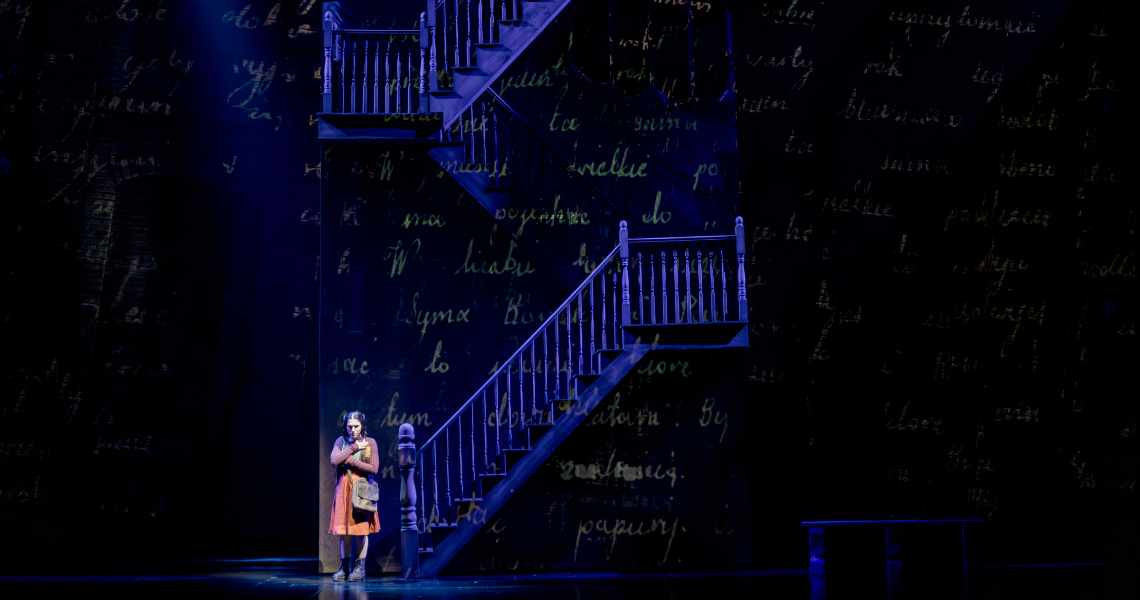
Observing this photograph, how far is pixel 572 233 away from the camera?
762 centimetres

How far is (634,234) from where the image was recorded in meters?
8.00

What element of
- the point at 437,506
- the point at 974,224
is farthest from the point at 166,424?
the point at 974,224

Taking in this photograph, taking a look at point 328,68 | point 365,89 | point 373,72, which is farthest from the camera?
point 373,72

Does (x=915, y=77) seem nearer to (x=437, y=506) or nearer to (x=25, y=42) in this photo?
(x=437, y=506)

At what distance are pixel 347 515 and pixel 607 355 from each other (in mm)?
2215

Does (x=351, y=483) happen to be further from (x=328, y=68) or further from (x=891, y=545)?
(x=891, y=545)

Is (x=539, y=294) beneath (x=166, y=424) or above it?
above

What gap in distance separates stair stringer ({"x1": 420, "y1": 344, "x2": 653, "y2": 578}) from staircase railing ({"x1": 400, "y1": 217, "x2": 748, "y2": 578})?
0.09 meters

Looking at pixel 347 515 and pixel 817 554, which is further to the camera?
pixel 817 554

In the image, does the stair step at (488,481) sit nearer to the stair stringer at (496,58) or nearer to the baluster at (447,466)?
the baluster at (447,466)

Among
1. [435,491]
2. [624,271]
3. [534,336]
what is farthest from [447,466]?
[624,271]

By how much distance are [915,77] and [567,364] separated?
4199mm

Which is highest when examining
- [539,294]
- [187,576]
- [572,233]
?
[572,233]

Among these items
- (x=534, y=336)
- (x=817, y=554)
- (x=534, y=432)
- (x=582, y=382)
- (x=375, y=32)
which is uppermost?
(x=375, y=32)
